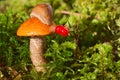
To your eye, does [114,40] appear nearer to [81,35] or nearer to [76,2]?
[81,35]

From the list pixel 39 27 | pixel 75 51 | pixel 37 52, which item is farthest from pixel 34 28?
pixel 75 51

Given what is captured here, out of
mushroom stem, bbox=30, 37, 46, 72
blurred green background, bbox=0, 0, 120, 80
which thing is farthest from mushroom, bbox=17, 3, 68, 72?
blurred green background, bbox=0, 0, 120, 80

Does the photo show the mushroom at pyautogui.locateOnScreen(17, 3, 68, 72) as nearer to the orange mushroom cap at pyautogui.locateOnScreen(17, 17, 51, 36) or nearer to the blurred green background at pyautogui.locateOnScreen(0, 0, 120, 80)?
the orange mushroom cap at pyautogui.locateOnScreen(17, 17, 51, 36)

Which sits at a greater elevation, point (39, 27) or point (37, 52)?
point (39, 27)

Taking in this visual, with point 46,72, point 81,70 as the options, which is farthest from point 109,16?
point 46,72

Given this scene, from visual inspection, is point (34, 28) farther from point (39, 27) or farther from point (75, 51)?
point (75, 51)

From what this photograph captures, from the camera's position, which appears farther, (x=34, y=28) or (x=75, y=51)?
(x=75, y=51)

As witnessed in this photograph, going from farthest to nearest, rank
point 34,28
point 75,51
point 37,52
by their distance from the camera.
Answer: point 75,51 → point 37,52 → point 34,28
